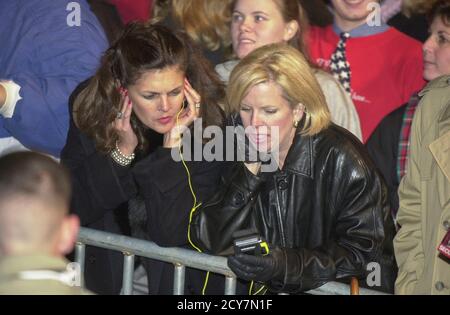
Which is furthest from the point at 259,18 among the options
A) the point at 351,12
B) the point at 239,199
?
the point at 239,199

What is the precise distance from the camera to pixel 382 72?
5992 millimetres

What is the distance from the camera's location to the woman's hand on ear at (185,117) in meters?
5.19

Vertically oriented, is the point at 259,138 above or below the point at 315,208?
above

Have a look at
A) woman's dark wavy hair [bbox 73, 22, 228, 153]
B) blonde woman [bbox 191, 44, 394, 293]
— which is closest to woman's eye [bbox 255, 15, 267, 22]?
woman's dark wavy hair [bbox 73, 22, 228, 153]

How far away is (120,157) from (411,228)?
1.60 metres

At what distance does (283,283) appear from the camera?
4.56 meters

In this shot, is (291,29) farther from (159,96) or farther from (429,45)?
(159,96)

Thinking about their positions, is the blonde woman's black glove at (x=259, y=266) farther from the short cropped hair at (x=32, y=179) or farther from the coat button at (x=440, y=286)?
the short cropped hair at (x=32, y=179)

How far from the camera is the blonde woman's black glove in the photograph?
14.5 ft

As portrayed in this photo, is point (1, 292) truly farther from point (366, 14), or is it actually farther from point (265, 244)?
point (366, 14)

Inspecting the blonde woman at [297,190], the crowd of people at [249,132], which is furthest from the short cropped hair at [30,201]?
the blonde woman at [297,190]

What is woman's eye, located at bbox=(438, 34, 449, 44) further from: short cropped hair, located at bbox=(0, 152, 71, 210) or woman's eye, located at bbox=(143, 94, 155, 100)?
short cropped hair, located at bbox=(0, 152, 71, 210)

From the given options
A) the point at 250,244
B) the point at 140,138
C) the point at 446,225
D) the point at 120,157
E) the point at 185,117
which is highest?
the point at 185,117
